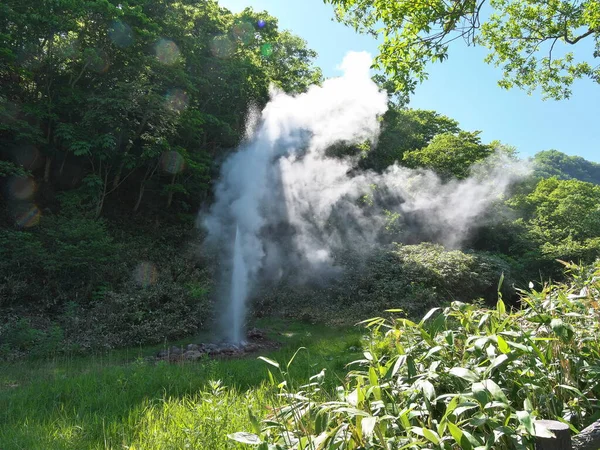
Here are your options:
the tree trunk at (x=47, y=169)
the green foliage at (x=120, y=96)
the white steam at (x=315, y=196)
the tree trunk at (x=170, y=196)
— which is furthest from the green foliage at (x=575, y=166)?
the tree trunk at (x=47, y=169)

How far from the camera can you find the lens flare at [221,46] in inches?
747

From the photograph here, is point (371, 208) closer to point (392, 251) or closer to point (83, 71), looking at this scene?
point (392, 251)

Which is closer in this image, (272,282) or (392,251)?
(272,282)

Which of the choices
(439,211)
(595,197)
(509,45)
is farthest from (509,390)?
(595,197)

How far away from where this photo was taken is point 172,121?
15.1m

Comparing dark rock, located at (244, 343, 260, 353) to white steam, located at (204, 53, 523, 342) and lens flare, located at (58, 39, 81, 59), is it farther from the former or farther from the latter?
lens flare, located at (58, 39, 81, 59)

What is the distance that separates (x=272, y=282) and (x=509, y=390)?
1221 centimetres

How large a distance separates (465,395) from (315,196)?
15569 millimetres

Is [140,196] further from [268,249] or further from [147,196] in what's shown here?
[268,249]

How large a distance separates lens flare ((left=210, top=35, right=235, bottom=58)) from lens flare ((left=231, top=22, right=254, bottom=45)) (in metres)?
1.51

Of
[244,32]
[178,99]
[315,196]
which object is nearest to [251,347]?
[315,196]

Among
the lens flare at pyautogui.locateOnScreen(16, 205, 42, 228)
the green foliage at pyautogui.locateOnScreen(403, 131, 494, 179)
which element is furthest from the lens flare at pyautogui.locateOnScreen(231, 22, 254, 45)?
the lens flare at pyautogui.locateOnScreen(16, 205, 42, 228)

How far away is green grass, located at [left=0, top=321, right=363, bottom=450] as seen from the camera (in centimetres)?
273

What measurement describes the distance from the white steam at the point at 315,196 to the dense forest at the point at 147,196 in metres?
0.85
